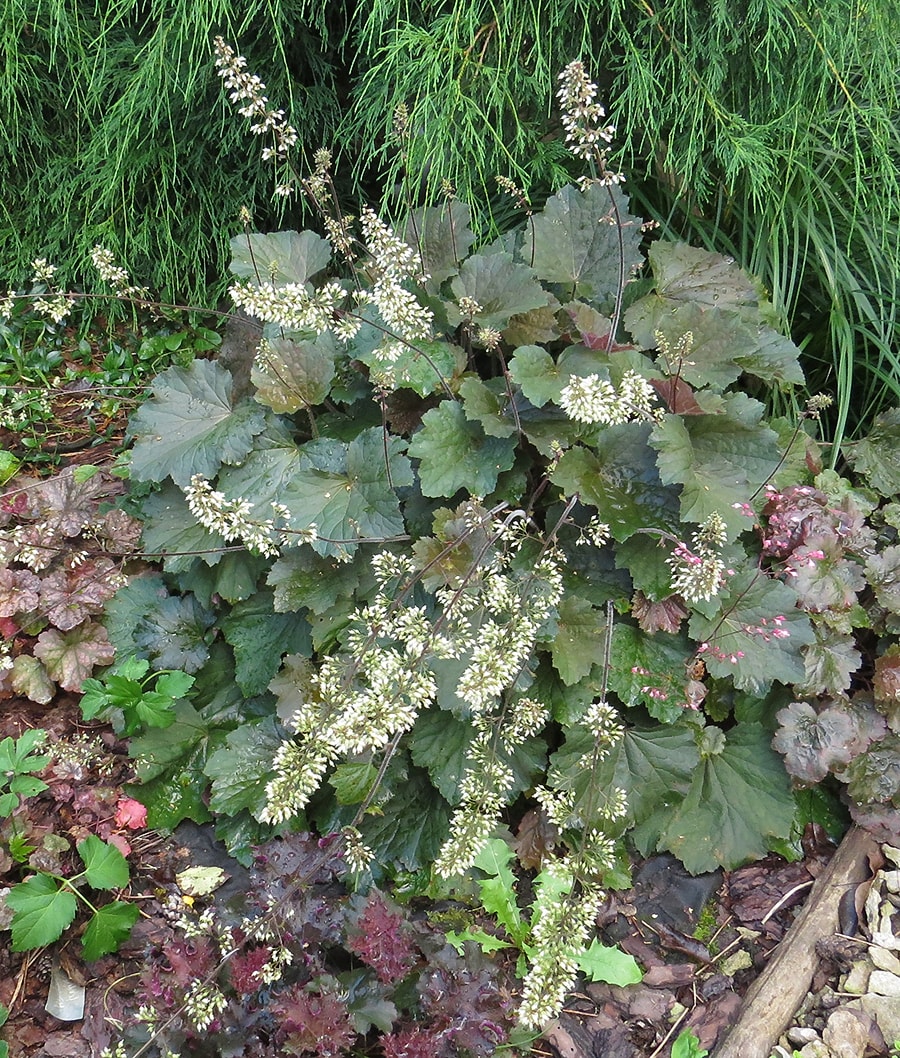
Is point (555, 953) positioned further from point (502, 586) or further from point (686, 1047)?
point (502, 586)

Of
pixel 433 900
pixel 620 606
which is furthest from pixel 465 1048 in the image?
pixel 620 606

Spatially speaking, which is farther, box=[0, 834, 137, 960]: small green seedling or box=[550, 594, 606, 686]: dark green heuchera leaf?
box=[550, 594, 606, 686]: dark green heuchera leaf

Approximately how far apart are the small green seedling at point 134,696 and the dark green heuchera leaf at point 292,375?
2.63 ft

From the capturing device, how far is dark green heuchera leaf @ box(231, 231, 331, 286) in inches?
99.3

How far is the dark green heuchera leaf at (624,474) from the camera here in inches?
82.5

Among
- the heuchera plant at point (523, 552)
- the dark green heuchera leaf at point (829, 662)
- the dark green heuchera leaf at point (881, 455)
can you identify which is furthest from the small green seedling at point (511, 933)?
the dark green heuchera leaf at point (881, 455)

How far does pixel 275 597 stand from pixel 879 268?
244cm

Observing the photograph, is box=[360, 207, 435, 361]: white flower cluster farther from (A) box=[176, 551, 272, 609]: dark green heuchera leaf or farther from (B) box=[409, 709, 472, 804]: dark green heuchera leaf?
(B) box=[409, 709, 472, 804]: dark green heuchera leaf

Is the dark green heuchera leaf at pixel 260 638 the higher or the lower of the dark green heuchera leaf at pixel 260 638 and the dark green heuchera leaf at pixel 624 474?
the lower

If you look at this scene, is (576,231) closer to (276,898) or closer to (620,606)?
(620,606)

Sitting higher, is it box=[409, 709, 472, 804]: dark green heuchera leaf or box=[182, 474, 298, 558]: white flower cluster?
box=[182, 474, 298, 558]: white flower cluster

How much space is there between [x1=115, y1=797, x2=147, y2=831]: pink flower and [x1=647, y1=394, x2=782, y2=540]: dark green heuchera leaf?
5.43ft

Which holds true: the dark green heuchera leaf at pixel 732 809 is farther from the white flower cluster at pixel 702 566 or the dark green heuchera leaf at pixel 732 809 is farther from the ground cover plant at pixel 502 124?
the ground cover plant at pixel 502 124

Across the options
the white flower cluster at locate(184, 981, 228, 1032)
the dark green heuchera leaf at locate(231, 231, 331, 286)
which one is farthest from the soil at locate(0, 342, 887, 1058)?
the dark green heuchera leaf at locate(231, 231, 331, 286)
